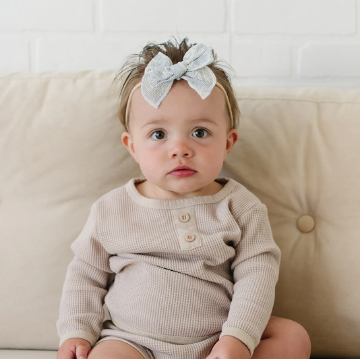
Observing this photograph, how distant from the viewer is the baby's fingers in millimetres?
953

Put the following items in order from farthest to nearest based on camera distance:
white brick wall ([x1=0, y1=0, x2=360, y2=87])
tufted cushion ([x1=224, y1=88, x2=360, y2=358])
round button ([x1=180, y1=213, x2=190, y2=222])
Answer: white brick wall ([x1=0, y1=0, x2=360, y2=87]), tufted cushion ([x1=224, y1=88, x2=360, y2=358]), round button ([x1=180, y1=213, x2=190, y2=222])

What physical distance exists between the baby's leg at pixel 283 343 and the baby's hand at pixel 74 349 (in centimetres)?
36

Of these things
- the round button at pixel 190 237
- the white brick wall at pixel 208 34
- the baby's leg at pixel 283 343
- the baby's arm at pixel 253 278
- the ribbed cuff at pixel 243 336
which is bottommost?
the baby's leg at pixel 283 343

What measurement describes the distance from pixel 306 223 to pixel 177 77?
0.52 m

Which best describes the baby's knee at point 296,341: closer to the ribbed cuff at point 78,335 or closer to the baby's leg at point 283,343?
the baby's leg at point 283,343

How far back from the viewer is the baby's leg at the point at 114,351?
93 cm

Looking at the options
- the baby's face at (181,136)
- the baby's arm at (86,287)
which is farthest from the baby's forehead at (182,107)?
the baby's arm at (86,287)

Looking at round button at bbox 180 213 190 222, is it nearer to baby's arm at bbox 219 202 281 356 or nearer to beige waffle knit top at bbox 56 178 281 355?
beige waffle knit top at bbox 56 178 281 355

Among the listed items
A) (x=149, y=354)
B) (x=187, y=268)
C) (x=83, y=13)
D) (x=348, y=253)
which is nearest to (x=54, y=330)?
(x=149, y=354)

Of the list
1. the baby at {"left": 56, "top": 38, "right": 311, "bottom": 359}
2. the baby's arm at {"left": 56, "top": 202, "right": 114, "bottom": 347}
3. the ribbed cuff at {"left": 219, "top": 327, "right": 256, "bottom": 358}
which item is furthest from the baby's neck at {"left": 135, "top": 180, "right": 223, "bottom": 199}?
the ribbed cuff at {"left": 219, "top": 327, "right": 256, "bottom": 358}

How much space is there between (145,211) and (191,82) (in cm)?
32

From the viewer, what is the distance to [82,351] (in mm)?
966

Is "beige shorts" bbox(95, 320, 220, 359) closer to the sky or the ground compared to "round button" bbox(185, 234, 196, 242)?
closer to the ground

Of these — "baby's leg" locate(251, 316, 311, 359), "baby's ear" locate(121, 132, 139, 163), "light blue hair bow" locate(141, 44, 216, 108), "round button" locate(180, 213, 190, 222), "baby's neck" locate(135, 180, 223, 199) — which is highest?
"light blue hair bow" locate(141, 44, 216, 108)
